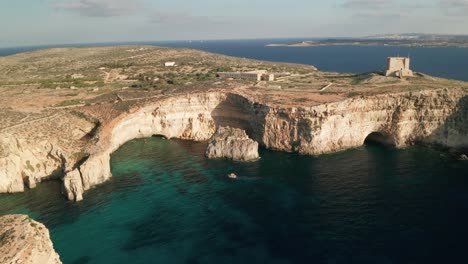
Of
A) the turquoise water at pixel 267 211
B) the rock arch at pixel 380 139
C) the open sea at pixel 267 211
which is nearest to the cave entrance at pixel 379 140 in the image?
the rock arch at pixel 380 139

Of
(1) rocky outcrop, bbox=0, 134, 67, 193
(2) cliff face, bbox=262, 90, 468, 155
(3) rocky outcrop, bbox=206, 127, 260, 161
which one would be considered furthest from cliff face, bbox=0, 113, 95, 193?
(2) cliff face, bbox=262, 90, 468, 155

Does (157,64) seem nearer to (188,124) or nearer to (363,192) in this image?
(188,124)

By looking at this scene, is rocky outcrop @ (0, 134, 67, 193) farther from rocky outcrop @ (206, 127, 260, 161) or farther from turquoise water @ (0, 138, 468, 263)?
rocky outcrop @ (206, 127, 260, 161)

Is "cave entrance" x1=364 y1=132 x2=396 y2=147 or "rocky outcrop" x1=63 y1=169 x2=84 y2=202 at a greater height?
"cave entrance" x1=364 y1=132 x2=396 y2=147

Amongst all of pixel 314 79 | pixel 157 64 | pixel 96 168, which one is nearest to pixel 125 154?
pixel 96 168

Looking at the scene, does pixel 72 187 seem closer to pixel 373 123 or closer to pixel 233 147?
pixel 233 147
